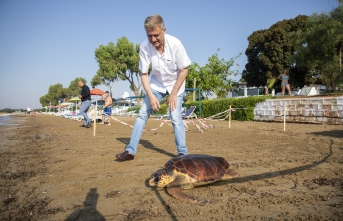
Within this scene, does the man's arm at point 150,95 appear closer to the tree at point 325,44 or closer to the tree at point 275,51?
the tree at point 325,44

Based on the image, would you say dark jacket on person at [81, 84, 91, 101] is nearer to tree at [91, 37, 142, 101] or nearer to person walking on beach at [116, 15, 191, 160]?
person walking on beach at [116, 15, 191, 160]

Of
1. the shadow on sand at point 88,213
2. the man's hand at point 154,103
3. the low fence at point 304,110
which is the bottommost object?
the shadow on sand at point 88,213

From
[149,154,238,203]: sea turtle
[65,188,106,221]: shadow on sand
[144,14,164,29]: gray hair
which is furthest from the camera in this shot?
[144,14,164,29]: gray hair

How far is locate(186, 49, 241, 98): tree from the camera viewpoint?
29672 mm

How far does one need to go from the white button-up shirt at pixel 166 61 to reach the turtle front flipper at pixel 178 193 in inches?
64.5

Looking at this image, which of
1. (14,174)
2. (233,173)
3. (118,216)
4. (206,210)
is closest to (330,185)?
(233,173)

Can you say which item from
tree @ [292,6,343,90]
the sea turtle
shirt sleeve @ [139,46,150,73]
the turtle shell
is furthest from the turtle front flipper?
tree @ [292,6,343,90]

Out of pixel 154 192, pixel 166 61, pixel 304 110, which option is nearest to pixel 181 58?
pixel 166 61

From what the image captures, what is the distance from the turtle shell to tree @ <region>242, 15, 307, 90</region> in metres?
29.5

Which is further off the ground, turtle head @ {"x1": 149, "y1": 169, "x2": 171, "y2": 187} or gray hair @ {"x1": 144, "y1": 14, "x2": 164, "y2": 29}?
gray hair @ {"x1": 144, "y1": 14, "x2": 164, "y2": 29}

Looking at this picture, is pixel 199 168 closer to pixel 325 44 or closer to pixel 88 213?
pixel 88 213

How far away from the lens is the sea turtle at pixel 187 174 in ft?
8.29

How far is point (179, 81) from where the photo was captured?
3549 millimetres

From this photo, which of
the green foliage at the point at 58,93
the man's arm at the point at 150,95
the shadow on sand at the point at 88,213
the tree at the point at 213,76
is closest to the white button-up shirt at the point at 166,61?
the man's arm at the point at 150,95
